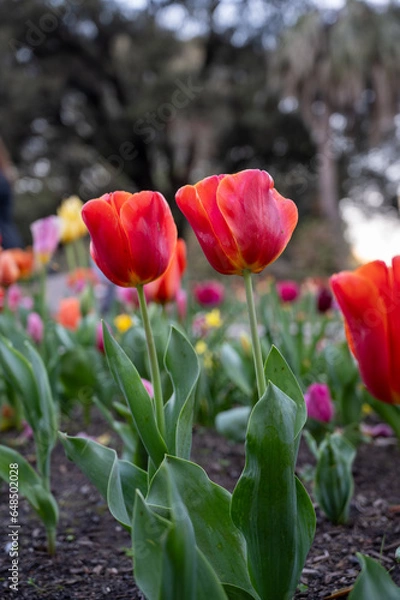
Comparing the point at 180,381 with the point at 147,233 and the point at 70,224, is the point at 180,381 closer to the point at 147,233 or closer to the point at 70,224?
the point at 147,233

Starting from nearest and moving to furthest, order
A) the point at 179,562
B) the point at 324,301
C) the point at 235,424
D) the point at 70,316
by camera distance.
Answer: the point at 179,562 → the point at 235,424 → the point at 324,301 → the point at 70,316

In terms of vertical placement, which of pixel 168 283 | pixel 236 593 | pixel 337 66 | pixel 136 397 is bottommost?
pixel 236 593

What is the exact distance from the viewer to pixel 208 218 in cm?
72

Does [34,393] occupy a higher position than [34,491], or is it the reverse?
[34,393]

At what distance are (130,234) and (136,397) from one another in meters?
0.19

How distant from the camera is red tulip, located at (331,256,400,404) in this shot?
0.60 meters

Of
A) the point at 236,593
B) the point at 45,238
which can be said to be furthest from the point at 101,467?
the point at 45,238

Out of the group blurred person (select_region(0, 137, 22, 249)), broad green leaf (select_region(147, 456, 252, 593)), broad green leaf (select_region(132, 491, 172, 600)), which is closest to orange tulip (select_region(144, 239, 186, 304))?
broad green leaf (select_region(147, 456, 252, 593))

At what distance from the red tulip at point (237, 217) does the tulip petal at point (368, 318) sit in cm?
13

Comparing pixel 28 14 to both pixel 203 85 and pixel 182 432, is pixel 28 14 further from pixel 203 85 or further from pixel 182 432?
pixel 182 432

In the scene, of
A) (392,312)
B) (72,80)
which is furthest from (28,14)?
(392,312)

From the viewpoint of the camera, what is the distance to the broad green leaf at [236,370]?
1755mm

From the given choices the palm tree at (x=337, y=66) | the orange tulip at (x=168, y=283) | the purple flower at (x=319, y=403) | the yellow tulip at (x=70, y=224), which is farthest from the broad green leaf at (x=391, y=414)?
the palm tree at (x=337, y=66)

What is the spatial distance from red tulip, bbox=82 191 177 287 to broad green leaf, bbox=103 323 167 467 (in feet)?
0.25
